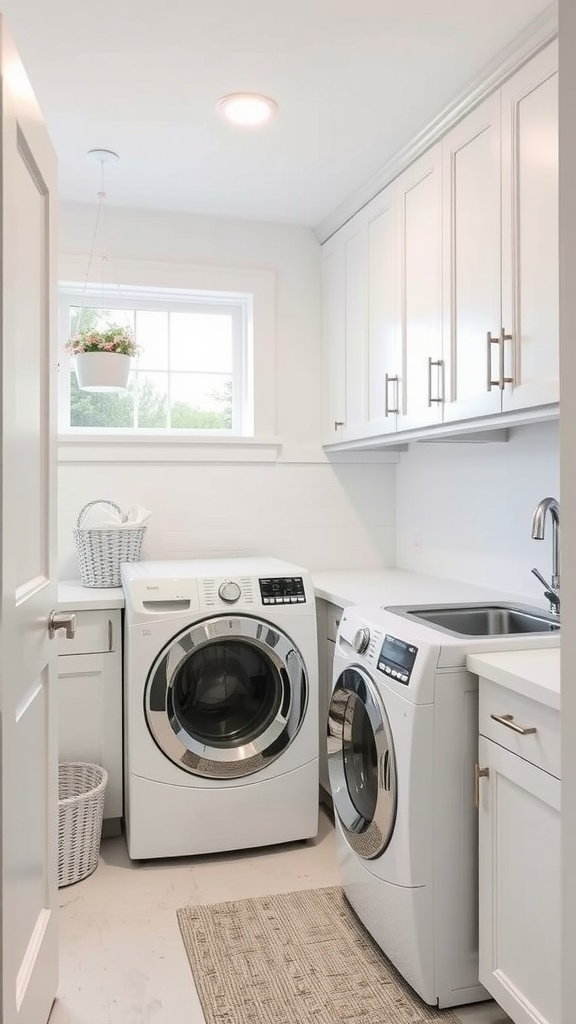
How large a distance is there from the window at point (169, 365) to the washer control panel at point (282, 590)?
3.16ft

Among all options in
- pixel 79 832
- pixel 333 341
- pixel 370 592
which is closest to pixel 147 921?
pixel 79 832

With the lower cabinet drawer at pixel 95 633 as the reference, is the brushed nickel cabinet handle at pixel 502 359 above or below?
above

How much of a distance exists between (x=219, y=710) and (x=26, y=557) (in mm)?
1392

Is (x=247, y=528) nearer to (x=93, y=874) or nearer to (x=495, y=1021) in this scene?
(x=93, y=874)

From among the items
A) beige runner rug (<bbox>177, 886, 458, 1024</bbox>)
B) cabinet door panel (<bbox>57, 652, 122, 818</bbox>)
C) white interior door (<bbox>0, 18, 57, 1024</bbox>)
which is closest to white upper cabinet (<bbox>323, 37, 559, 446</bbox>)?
white interior door (<bbox>0, 18, 57, 1024</bbox>)

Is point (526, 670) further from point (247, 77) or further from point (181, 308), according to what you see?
point (181, 308)

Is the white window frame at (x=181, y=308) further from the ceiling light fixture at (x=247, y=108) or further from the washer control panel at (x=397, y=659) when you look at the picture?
the washer control panel at (x=397, y=659)

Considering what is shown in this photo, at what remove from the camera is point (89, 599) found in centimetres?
270

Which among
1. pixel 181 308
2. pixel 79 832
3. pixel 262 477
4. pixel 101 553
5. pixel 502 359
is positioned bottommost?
pixel 79 832

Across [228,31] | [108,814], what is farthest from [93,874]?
[228,31]

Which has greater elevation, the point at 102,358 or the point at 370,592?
the point at 102,358

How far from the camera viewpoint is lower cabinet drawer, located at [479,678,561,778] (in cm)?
149

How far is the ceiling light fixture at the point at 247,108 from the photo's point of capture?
2.29m

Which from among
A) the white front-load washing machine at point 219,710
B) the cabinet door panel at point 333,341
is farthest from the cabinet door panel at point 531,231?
the cabinet door panel at point 333,341
